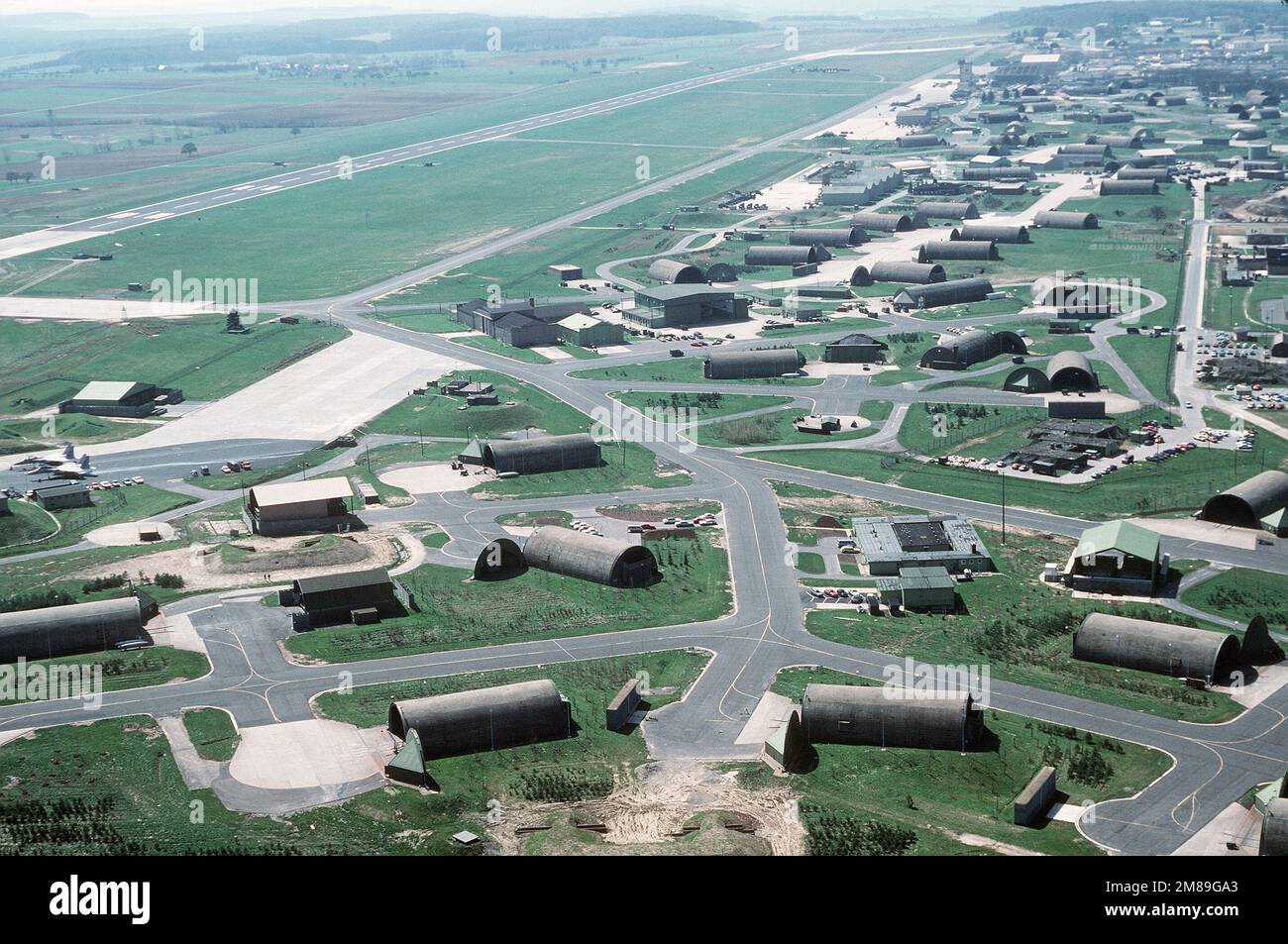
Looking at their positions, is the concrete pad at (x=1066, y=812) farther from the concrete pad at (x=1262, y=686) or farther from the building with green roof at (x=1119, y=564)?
the building with green roof at (x=1119, y=564)

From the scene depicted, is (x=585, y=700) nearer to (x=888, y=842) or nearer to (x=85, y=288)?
(x=888, y=842)

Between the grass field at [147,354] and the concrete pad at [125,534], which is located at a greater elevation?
the grass field at [147,354]

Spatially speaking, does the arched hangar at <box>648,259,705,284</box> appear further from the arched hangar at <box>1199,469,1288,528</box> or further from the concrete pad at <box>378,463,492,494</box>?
the arched hangar at <box>1199,469,1288,528</box>

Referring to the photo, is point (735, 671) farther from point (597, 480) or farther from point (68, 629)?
point (597, 480)

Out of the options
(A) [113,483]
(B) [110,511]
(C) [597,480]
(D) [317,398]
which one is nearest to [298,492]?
(B) [110,511]

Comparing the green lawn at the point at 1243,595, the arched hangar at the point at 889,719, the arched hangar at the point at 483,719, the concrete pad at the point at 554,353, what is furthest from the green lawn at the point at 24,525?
the green lawn at the point at 1243,595

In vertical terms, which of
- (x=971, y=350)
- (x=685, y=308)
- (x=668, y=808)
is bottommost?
(x=668, y=808)
